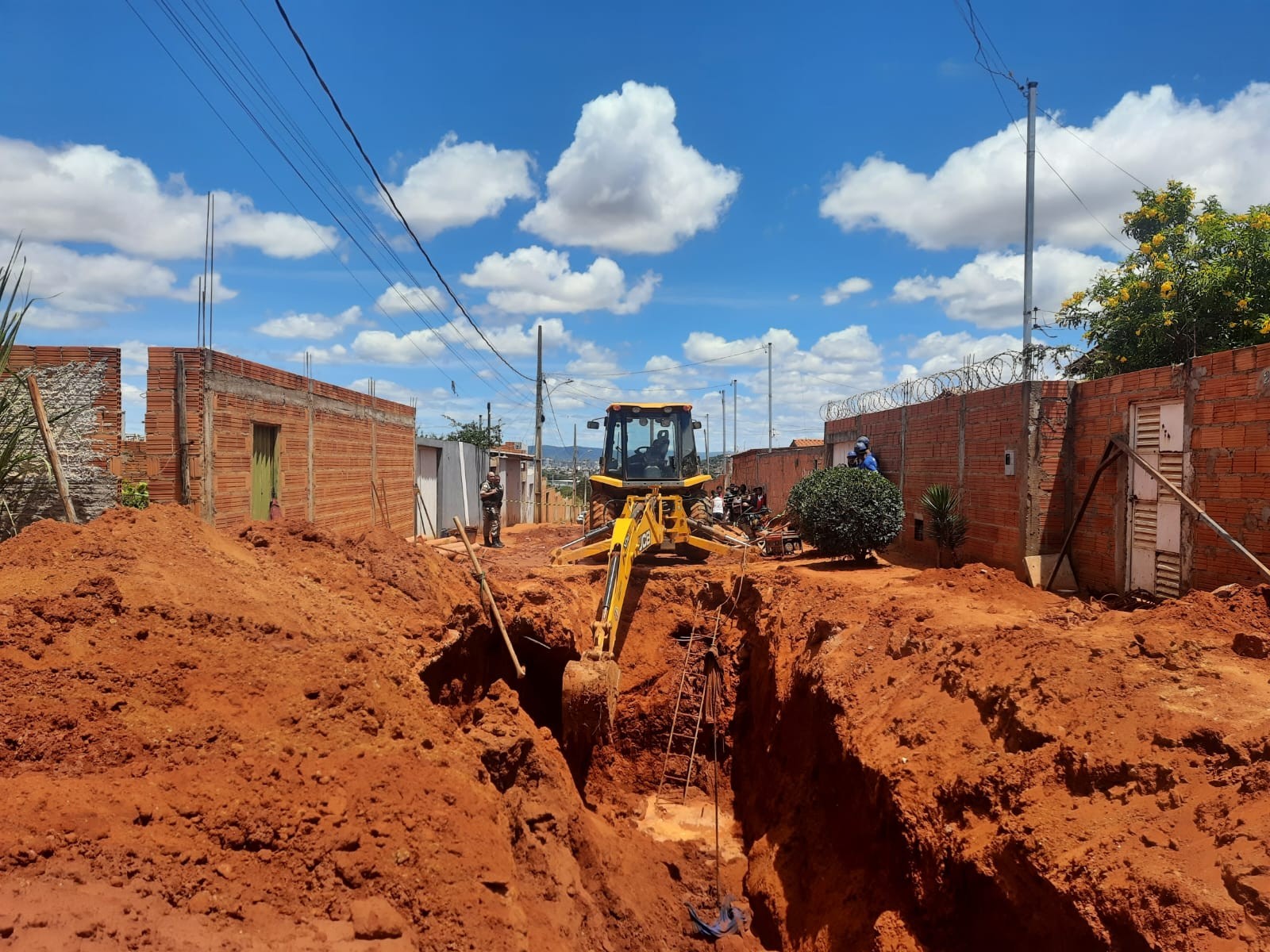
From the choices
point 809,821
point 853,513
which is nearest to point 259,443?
point 809,821

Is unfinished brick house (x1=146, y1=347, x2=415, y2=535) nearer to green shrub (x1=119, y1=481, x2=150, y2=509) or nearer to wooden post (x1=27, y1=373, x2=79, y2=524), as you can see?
green shrub (x1=119, y1=481, x2=150, y2=509)

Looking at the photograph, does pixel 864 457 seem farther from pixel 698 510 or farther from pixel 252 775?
pixel 252 775

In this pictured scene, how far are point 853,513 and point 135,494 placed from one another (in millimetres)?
9076

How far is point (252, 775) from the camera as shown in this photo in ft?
11.8

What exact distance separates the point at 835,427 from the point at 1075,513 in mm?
8782

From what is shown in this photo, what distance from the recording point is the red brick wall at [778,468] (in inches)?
821

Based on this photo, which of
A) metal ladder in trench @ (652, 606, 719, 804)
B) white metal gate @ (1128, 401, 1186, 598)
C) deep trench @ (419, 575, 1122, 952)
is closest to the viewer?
deep trench @ (419, 575, 1122, 952)

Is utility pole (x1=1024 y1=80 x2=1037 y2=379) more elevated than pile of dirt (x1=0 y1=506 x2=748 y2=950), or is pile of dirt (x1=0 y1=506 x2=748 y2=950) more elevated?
utility pole (x1=1024 y1=80 x2=1037 y2=379)

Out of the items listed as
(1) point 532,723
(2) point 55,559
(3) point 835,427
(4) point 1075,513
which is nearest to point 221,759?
(2) point 55,559

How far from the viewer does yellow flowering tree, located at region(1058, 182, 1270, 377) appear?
11305 mm

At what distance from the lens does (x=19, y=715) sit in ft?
11.0

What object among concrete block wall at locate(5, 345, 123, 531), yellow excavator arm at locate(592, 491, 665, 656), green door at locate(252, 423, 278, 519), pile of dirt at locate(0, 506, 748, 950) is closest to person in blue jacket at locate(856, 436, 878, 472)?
yellow excavator arm at locate(592, 491, 665, 656)

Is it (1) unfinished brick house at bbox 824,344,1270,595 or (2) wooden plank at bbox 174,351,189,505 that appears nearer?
(1) unfinished brick house at bbox 824,344,1270,595

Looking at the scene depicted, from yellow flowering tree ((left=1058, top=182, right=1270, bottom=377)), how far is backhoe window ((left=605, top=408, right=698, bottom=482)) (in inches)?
293
